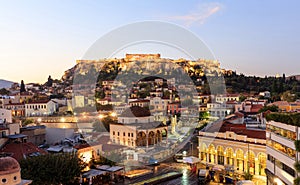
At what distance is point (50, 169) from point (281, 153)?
29.5ft

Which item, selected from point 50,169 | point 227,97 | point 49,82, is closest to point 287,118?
point 50,169

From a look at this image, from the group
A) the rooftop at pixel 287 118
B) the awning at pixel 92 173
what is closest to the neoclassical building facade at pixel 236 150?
the rooftop at pixel 287 118

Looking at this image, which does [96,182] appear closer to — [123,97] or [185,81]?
[123,97]

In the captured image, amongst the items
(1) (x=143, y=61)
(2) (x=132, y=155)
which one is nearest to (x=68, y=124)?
(2) (x=132, y=155)

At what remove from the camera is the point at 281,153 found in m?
11.3

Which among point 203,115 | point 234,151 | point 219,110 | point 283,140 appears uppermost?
point 219,110

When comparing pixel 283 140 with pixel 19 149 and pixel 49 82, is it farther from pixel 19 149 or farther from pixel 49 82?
pixel 49 82

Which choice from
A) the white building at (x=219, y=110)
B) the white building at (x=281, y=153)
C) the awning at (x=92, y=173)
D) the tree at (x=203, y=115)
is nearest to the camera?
the white building at (x=281, y=153)

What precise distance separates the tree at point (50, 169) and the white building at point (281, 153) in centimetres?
814

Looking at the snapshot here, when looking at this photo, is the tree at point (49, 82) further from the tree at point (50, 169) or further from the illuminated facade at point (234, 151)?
the tree at point (50, 169)

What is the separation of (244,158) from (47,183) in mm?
9863

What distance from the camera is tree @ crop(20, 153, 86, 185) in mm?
10945

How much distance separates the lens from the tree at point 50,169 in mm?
10945

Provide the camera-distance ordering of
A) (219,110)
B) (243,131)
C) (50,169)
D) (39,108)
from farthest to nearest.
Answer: (39,108) → (219,110) → (243,131) → (50,169)
